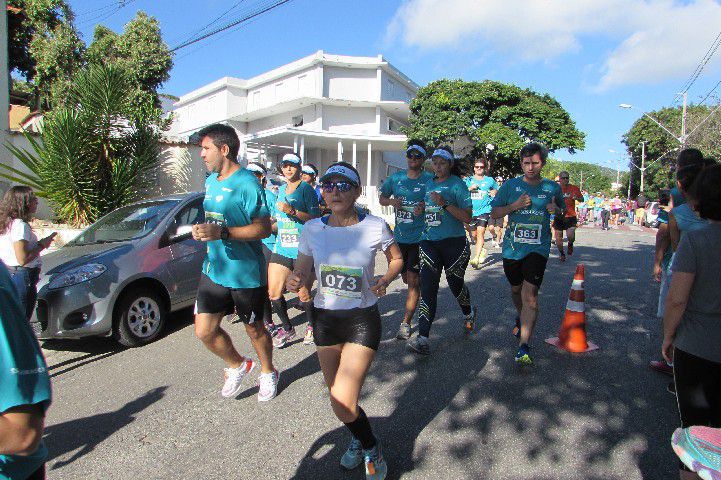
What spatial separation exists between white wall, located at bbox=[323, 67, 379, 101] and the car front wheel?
2749 centimetres

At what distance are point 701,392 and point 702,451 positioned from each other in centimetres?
77

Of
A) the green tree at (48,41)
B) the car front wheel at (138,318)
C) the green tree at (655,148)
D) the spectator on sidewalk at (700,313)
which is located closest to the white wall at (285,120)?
the green tree at (48,41)

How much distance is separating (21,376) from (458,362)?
3.88 meters

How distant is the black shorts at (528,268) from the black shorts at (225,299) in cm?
240

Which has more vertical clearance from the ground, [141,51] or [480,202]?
[141,51]

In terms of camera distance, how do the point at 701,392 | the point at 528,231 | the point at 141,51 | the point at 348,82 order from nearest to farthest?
the point at 701,392 < the point at 528,231 < the point at 141,51 < the point at 348,82

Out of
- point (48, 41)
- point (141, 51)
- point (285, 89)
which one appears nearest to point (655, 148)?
point (285, 89)

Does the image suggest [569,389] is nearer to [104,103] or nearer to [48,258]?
[48,258]

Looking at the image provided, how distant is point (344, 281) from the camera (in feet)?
9.34

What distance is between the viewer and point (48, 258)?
5.69 metres

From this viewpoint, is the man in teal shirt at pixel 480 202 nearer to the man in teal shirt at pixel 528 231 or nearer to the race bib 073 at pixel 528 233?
the man in teal shirt at pixel 528 231

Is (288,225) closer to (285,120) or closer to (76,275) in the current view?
(76,275)

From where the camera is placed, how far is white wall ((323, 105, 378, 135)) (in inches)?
1217

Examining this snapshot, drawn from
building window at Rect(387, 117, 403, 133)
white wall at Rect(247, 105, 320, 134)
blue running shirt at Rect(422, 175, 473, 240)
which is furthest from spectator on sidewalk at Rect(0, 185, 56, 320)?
building window at Rect(387, 117, 403, 133)
